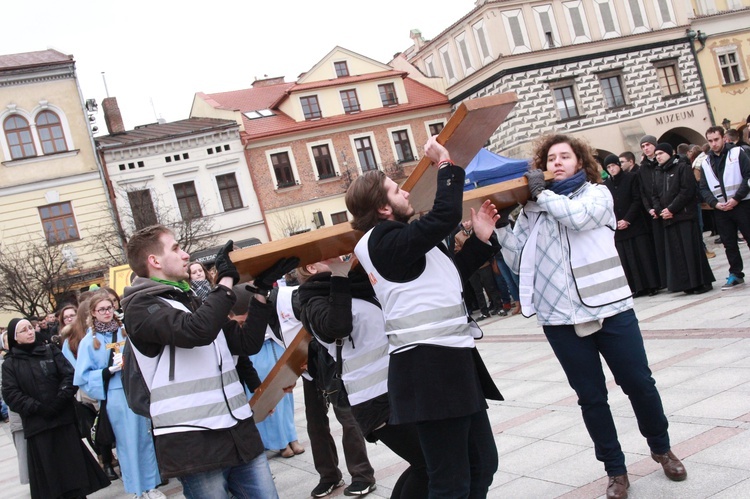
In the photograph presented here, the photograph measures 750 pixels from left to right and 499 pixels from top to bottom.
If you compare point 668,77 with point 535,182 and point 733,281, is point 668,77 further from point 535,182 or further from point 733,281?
point 535,182

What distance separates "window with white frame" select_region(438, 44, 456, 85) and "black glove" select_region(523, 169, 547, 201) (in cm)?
3489

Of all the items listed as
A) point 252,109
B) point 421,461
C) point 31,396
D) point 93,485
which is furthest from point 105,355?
point 252,109

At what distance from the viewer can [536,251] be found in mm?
4027

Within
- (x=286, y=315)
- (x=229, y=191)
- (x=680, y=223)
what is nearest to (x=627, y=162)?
(x=680, y=223)

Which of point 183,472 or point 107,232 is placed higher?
point 107,232

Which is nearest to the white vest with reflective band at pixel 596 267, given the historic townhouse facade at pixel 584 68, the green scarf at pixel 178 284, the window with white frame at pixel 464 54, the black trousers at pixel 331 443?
the green scarf at pixel 178 284

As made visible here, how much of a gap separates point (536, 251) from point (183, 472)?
2.16 m

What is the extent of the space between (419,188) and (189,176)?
104 ft

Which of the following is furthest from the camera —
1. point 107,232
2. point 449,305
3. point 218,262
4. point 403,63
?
point 403,63

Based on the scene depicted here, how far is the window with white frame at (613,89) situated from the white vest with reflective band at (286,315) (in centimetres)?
3246

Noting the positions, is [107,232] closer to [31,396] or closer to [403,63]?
[403,63]

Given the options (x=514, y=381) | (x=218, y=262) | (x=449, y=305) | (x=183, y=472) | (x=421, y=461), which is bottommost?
(x=514, y=381)

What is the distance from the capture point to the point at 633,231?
10664 mm

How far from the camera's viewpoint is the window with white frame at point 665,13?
36.5 metres
